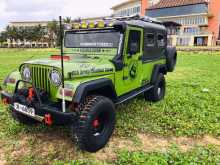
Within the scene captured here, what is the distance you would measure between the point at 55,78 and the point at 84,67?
0.51 metres

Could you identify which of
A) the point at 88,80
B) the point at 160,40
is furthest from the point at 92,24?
the point at 160,40

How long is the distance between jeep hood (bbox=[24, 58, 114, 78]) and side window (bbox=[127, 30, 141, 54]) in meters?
0.57

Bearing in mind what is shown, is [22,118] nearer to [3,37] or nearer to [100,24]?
[100,24]

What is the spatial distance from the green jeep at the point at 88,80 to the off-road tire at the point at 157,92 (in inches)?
16.7

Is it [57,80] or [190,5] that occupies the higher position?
[190,5]

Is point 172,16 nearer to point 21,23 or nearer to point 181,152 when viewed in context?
point 181,152

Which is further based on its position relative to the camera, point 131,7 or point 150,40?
point 131,7

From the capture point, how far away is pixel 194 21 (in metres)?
63.3

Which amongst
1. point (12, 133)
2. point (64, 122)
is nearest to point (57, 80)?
point (64, 122)

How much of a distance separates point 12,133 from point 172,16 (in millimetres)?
68664

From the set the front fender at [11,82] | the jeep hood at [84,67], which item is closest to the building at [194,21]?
the jeep hood at [84,67]

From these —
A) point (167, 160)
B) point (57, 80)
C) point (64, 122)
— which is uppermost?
point (57, 80)

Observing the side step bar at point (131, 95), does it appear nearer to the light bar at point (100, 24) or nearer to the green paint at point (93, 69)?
the green paint at point (93, 69)

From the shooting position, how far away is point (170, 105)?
593 cm
